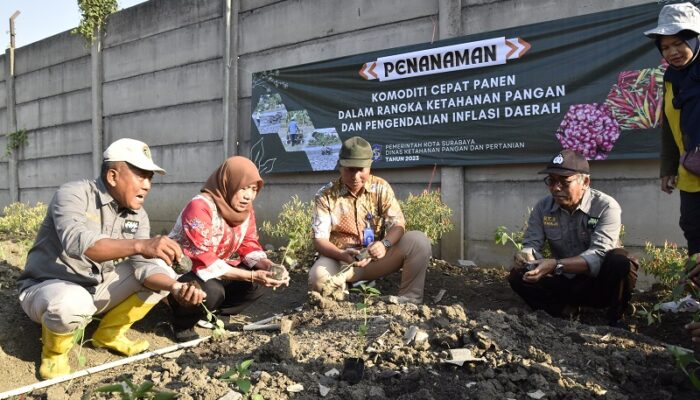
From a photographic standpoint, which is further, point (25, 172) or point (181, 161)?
point (25, 172)

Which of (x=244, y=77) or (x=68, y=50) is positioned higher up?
(x=68, y=50)

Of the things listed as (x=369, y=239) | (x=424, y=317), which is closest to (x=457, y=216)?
(x=369, y=239)

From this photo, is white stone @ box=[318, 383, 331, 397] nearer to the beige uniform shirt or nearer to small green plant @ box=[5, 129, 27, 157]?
the beige uniform shirt

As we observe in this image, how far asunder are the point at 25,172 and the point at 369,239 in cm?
789

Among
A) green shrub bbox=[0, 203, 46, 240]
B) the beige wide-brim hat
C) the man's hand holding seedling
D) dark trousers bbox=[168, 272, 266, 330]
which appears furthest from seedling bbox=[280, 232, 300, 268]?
green shrub bbox=[0, 203, 46, 240]

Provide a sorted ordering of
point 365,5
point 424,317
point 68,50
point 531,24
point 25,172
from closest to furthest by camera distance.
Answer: point 424,317 → point 531,24 → point 365,5 → point 68,50 → point 25,172

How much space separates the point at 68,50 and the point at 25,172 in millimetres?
2341

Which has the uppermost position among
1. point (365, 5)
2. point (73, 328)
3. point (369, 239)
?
point (365, 5)

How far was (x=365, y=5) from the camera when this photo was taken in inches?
213

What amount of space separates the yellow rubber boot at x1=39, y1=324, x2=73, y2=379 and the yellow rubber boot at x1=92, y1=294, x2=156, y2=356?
12.1 inches

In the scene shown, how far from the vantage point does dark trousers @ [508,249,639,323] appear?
3.21 meters

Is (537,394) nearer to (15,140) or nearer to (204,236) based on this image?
(204,236)

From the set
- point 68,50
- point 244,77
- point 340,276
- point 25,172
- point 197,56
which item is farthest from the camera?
point 25,172

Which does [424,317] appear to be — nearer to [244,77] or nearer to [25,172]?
[244,77]
